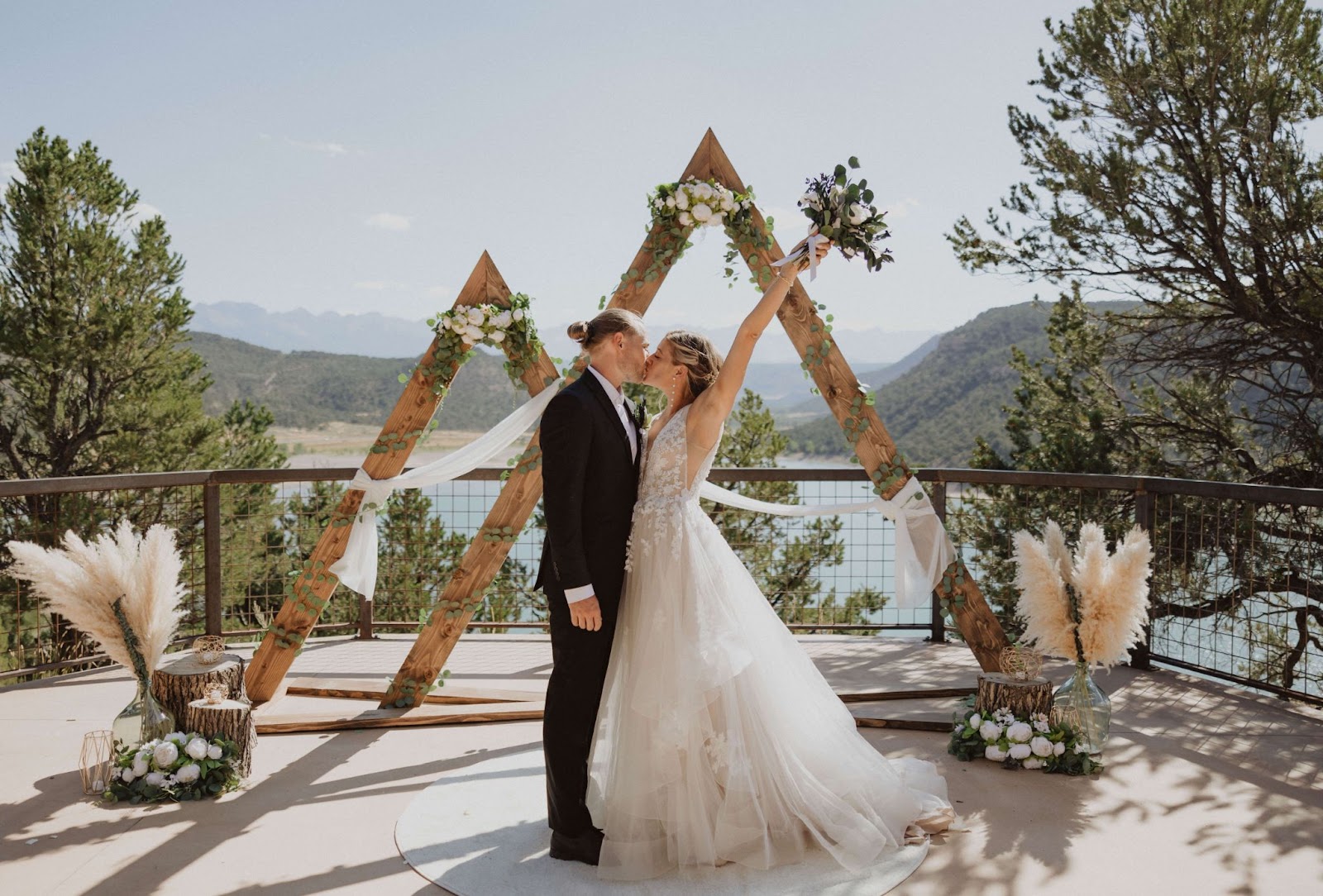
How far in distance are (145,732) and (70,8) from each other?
863 inches

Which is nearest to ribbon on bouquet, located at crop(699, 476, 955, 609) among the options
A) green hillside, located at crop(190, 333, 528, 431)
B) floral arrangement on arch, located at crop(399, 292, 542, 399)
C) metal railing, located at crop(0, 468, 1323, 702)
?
metal railing, located at crop(0, 468, 1323, 702)

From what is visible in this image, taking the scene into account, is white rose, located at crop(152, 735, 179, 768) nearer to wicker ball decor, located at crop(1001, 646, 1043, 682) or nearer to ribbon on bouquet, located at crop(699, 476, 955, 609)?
ribbon on bouquet, located at crop(699, 476, 955, 609)

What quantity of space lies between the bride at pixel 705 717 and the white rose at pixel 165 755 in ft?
5.42

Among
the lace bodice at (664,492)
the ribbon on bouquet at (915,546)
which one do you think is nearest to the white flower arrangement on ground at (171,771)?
the lace bodice at (664,492)

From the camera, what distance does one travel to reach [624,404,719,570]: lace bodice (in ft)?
9.73

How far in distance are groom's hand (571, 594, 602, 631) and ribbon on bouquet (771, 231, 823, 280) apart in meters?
1.44

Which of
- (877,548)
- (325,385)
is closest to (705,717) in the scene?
(877,548)

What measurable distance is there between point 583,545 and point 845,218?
1639mm

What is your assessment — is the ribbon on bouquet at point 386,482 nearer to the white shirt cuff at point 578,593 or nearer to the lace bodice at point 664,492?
the lace bodice at point 664,492

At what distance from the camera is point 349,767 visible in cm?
385

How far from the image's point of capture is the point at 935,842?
302 centimetres

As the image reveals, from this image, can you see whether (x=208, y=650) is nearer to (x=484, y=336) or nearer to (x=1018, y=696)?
(x=484, y=336)

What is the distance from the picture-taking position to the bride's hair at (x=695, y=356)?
3016 millimetres

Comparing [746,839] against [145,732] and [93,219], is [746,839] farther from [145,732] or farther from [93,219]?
[93,219]
